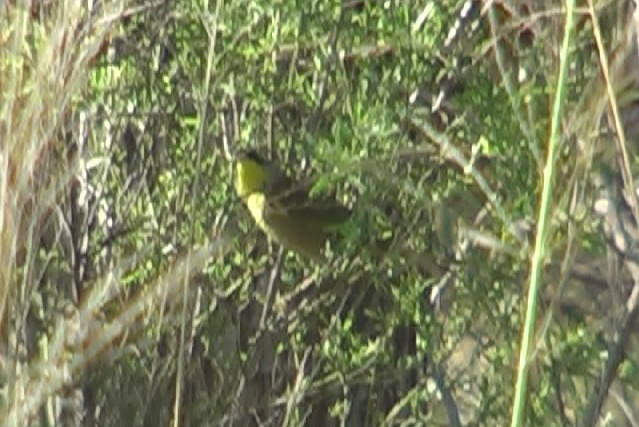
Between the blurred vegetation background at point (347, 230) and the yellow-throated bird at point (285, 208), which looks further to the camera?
A: the yellow-throated bird at point (285, 208)

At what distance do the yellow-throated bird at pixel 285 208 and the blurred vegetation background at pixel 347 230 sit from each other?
0.05 m

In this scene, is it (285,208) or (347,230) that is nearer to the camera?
(347,230)

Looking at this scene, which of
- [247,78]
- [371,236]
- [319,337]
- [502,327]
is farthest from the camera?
[319,337]

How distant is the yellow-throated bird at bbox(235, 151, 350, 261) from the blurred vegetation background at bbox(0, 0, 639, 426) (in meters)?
0.05

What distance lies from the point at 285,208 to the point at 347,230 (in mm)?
472

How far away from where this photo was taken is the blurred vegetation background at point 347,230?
8.37ft

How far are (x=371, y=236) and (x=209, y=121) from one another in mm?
580

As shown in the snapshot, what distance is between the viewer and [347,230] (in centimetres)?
315

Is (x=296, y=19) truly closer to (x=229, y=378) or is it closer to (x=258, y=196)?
(x=258, y=196)

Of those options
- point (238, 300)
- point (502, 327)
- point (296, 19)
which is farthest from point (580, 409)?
point (238, 300)

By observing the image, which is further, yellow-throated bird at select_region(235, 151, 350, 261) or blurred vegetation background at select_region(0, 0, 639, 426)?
yellow-throated bird at select_region(235, 151, 350, 261)

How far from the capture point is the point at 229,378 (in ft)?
12.9

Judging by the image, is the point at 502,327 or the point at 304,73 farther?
the point at 304,73

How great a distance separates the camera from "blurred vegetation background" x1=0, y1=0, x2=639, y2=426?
2551mm
